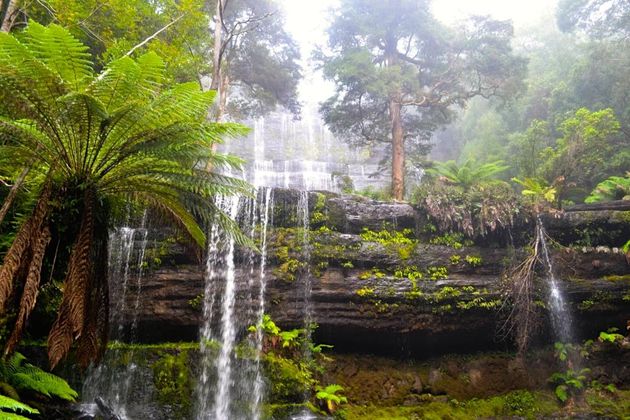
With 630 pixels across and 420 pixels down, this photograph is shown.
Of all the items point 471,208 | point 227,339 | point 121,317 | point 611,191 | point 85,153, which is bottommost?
point 227,339

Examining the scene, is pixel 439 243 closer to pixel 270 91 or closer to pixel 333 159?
pixel 270 91

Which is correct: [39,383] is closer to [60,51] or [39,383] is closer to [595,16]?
[60,51]

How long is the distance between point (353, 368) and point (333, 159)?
21389 millimetres

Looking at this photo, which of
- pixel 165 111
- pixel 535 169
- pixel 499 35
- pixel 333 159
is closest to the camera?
pixel 165 111

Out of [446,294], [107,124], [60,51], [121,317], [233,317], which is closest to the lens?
[60,51]

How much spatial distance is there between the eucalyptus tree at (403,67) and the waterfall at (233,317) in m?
4.76

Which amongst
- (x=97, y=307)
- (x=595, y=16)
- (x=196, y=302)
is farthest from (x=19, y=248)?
(x=595, y=16)

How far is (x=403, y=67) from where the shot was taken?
47.4 ft

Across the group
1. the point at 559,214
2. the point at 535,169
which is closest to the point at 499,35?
the point at 535,169

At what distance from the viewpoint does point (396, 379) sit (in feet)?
28.5

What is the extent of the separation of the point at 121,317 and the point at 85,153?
4.12 m

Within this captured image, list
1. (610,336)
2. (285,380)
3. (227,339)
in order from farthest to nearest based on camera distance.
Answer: (610,336), (227,339), (285,380)

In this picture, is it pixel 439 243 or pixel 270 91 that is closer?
pixel 439 243

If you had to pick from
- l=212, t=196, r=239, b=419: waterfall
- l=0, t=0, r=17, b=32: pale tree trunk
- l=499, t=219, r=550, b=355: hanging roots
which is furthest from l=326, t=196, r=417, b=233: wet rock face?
l=0, t=0, r=17, b=32: pale tree trunk
